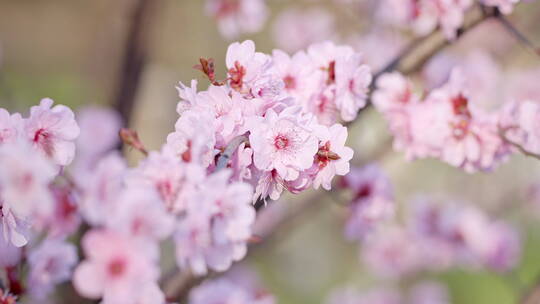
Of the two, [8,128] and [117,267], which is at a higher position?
[8,128]

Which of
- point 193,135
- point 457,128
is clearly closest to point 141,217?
point 193,135

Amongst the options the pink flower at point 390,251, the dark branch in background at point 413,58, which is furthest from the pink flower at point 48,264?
the pink flower at point 390,251

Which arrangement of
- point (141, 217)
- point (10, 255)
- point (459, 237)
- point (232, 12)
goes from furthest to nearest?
point (459, 237) < point (232, 12) < point (10, 255) < point (141, 217)

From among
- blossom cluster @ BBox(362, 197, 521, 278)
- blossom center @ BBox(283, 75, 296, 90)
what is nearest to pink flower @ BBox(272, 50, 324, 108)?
blossom center @ BBox(283, 75, 296, 90)

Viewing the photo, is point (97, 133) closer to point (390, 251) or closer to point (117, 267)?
point (390, 251)

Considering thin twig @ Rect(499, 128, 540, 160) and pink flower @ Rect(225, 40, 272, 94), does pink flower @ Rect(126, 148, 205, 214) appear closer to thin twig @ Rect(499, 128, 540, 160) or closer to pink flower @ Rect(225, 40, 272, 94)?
pink flower @ Rect(225, 40, 272, 94)

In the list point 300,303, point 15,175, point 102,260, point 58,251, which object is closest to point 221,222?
point 102,260

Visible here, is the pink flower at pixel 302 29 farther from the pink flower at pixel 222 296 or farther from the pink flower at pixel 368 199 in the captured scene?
the pink flower at pixel 222 296
